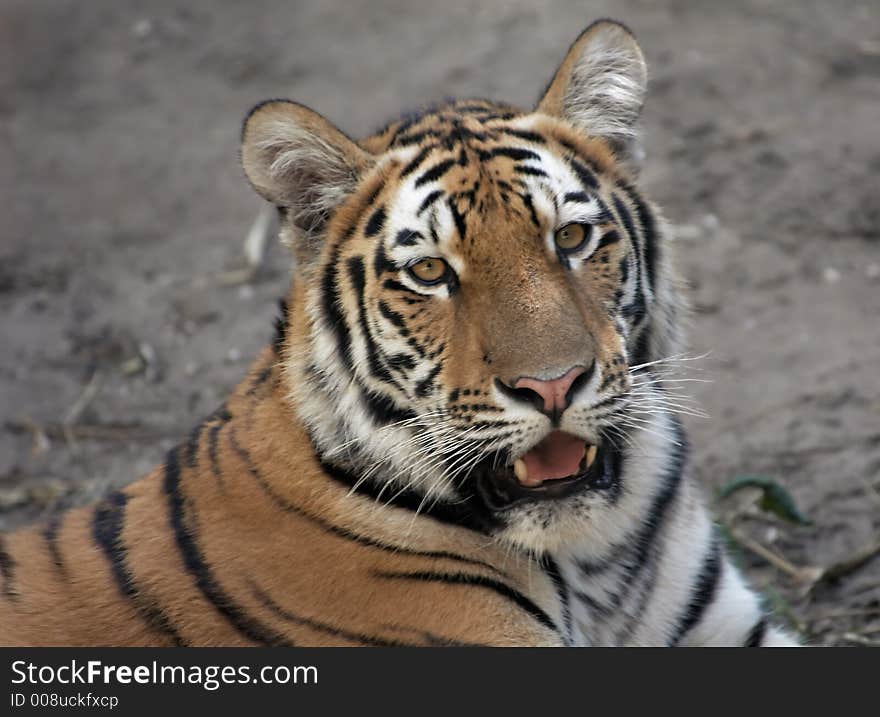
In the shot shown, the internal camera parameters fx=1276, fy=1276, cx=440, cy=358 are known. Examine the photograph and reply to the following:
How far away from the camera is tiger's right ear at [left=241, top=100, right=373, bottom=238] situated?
2465 millimetres

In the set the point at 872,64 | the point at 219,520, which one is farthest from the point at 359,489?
the point at 872,64

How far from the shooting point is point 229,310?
5043 millimetres

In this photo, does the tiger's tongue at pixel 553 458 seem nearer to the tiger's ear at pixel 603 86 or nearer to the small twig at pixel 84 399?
the tiger's ear at pixel 603 86

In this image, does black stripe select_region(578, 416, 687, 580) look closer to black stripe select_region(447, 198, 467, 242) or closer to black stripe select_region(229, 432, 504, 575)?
black stripe select_region(229, 432, 504, 575)

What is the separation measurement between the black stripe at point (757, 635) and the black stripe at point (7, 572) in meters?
1.55

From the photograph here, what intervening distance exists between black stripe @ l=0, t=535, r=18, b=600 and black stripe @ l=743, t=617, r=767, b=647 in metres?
1.55

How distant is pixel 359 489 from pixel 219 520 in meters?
0.29

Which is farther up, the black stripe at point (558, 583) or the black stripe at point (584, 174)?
the black stripe at point (584, 174)

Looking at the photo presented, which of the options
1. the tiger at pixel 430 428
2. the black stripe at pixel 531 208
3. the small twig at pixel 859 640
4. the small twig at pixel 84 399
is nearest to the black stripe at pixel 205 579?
the tiger at pixel 430 428

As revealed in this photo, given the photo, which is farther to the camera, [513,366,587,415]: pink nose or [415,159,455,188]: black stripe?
[415,159,455,188]: black stripe

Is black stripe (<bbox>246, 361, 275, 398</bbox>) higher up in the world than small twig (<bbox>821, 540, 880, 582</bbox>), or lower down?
higher up

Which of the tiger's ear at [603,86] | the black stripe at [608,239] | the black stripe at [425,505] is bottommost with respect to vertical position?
the black stripe at [425,505]

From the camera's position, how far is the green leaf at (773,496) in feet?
11.4

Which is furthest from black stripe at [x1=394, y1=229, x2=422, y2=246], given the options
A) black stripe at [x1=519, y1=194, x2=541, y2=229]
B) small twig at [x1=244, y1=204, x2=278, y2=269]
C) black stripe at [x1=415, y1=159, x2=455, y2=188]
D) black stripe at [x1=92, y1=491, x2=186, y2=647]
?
small twig at [x1=244, y1=204, x2=278, y2=269]
